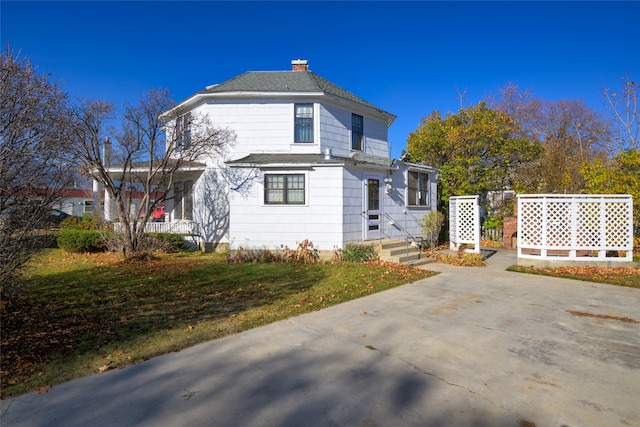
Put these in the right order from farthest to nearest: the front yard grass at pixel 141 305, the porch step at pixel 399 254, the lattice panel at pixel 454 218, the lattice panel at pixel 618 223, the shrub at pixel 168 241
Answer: the shrub at pixel 168 241 → the lattice panel at pixel 454 218 → the porch step at pixel 399 254 → the lattice panel at pixel 618 223 → the front yard grass at pixel 141 305

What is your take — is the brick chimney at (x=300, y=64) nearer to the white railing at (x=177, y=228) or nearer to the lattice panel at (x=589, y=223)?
the white railing at (x=177, y=228)

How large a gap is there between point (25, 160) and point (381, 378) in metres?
5.42

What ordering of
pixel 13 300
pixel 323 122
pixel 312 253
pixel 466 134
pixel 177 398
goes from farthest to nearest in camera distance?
1. pixel 466 134
2. pixel 323 122
3. pixel 312 253
4. pixel 13 300
5. pixel 177 398

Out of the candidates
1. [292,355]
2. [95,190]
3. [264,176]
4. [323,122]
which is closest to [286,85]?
[323,122]

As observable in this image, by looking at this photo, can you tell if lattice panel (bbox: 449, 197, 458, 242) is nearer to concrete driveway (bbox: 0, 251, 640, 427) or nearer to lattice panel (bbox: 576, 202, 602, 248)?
lattice panel (bbox: 576, 202, 602, 248)

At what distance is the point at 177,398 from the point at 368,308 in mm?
3877

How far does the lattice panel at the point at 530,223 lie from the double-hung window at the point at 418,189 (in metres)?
4.58

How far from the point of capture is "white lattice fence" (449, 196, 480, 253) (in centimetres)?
1255

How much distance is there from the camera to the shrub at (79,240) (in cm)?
1398

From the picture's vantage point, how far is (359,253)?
1179cm

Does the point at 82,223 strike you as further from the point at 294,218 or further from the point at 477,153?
the point at 477,153

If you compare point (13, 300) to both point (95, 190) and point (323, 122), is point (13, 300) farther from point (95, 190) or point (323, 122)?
point (95, 190)

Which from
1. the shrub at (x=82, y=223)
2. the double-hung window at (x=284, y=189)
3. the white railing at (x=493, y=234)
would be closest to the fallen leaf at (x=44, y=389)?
the double-hung window at (x=284, y=189)

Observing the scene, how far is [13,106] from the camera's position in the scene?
479 cm
